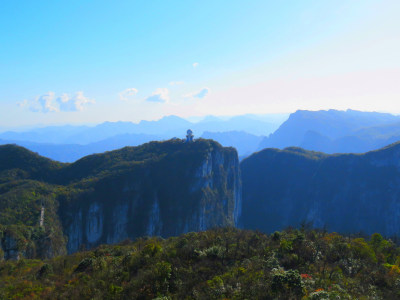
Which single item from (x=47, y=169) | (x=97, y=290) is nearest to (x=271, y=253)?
(x=97, y=290)

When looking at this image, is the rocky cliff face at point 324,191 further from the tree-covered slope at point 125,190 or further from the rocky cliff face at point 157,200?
the rocky cliff face at point 157,200

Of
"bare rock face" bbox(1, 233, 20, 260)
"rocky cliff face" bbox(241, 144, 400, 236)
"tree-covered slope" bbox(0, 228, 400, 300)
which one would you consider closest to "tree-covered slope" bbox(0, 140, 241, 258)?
"bare rock face" bbox(1, 233, 20, 260)

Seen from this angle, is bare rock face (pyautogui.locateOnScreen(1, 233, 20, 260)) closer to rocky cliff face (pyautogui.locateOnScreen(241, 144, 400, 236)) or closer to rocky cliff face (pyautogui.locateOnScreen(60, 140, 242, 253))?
rocky cliff face (pyautogui.locateOnScreen(60, 140, 242, 253))

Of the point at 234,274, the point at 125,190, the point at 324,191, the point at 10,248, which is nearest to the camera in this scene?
the point at 234,274

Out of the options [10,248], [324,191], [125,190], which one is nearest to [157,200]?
[125,190]

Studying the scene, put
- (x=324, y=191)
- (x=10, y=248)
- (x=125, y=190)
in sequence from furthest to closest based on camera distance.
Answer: (x=324, y=191), (x=125, y=190), (x=10, y=248)

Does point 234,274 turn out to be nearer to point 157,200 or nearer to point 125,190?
point 125,190
